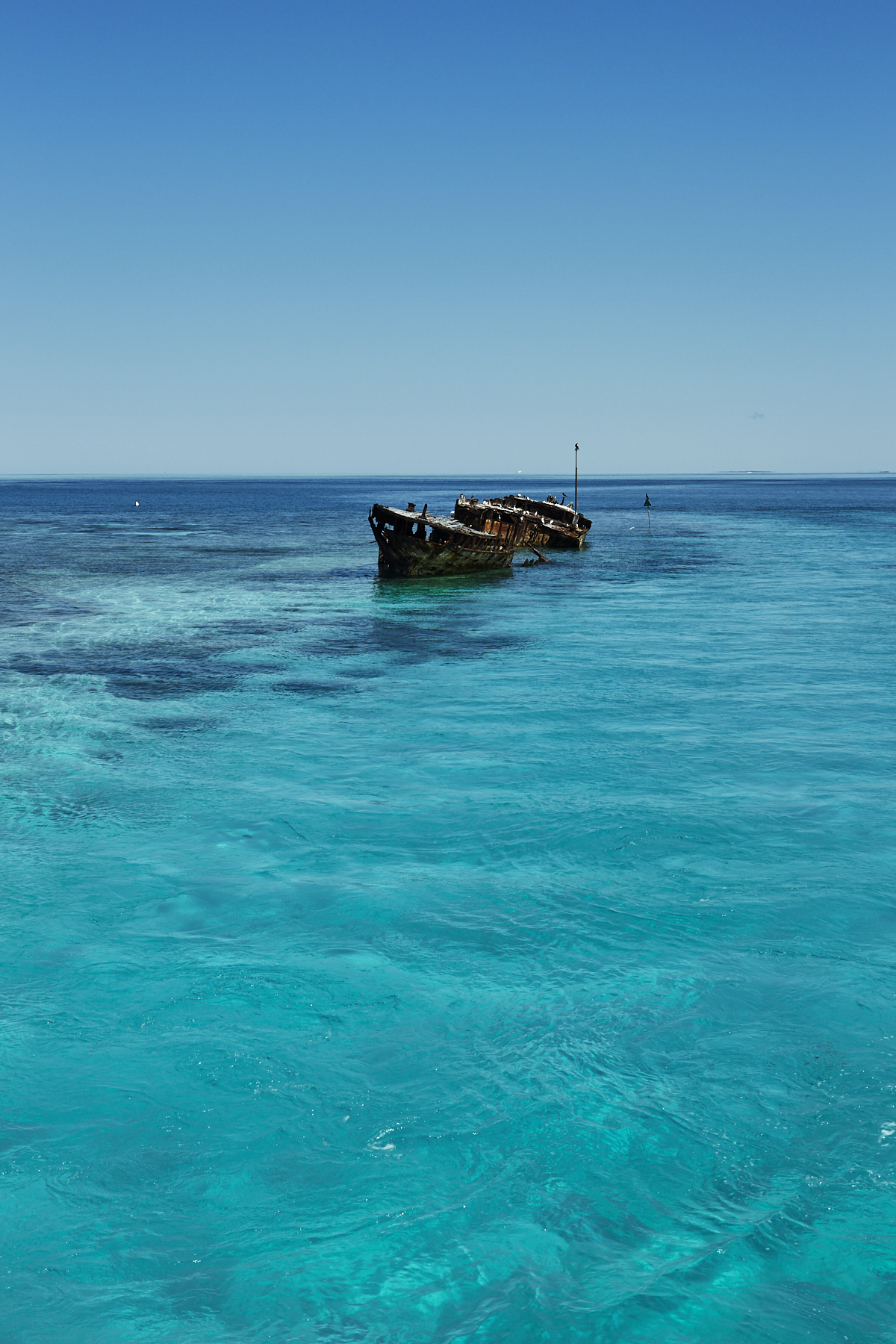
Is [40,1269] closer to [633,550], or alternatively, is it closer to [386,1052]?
[386,1052]

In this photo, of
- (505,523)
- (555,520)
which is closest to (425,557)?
(505,523)

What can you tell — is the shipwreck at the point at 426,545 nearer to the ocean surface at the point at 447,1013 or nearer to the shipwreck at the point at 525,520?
the shipwreck at the point at 525,520

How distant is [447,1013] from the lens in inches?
343

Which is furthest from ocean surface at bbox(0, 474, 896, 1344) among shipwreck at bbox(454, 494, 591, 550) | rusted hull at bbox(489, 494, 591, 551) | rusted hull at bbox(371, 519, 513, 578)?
rusted hull at bbox(489, 494, 591, 551)

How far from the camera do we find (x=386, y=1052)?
26.7 feet

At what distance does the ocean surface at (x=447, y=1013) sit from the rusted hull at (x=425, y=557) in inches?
770

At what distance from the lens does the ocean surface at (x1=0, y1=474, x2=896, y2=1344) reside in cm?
592

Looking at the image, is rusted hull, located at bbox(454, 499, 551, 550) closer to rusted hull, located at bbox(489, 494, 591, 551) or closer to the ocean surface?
rusted hull, located at bbox(489, 494, 591, 551)

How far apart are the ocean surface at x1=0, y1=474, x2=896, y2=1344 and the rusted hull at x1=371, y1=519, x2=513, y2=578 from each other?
770 inches

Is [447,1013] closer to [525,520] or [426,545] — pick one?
[426,545]

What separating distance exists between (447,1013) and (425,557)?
33.5 m

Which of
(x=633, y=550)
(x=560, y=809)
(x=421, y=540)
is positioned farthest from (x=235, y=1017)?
(x=633, y=550)

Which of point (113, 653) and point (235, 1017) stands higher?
point (113, 653)

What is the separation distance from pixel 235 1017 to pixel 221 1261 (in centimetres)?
270
